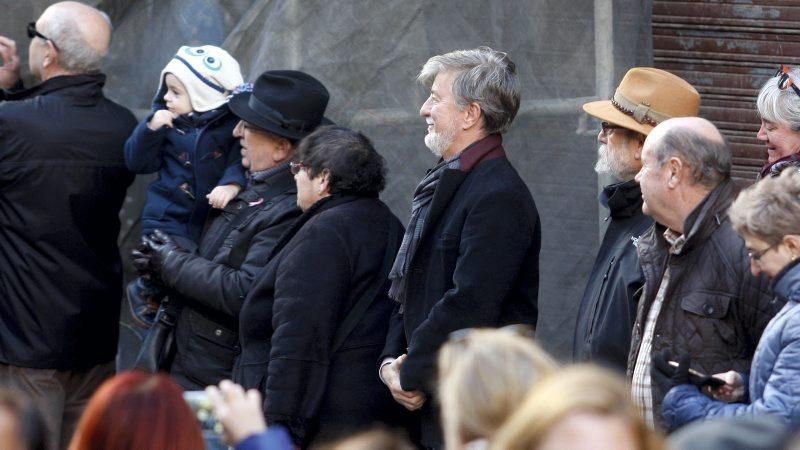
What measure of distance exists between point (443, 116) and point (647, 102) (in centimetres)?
71

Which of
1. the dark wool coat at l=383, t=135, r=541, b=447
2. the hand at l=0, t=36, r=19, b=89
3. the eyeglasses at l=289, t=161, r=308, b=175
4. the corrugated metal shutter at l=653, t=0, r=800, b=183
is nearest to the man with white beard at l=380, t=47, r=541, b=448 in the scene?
the dark wool coat at l=383, t=135, r=541, b=447

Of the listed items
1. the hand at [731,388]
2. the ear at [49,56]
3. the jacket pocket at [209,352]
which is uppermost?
the ear at [49,56]

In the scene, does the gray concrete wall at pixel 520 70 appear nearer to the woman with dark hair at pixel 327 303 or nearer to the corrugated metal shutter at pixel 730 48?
the corrugated metal shutter at pixel 730 48

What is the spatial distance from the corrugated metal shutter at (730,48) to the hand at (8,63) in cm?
264

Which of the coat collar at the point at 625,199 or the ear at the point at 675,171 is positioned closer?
the ear at the point at 675,171

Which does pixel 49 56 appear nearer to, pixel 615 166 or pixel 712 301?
pixel 615 166

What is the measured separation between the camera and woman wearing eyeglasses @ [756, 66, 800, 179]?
183 inches

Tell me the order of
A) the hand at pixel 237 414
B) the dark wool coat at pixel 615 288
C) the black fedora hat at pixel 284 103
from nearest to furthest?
the hand at pixel 237 414
the dark wool coat at pixel 615 288
the black fedora hat at pixel 284 103

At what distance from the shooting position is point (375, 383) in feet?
16.0

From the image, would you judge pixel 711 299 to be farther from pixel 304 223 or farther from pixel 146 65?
pixel 146 65

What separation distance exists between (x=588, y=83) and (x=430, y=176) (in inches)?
39.9

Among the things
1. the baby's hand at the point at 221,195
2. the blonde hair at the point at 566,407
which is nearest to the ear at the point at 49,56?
the baby's hand at the point at 221,195

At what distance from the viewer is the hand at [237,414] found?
2836 millimetres

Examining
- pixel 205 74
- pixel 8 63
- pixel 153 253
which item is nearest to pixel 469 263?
pixel 153 253
